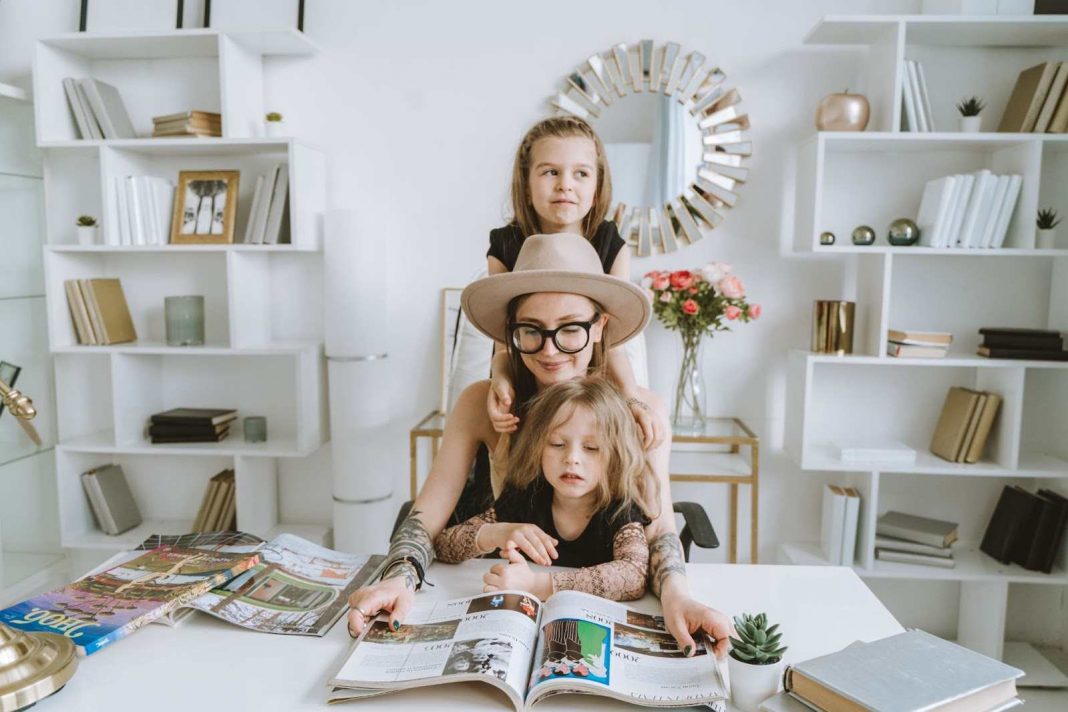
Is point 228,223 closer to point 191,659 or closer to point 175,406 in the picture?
point 175,406

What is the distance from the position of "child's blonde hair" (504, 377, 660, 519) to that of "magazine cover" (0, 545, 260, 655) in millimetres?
536

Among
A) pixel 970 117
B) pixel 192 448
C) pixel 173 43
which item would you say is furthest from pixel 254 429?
pixel 970 117

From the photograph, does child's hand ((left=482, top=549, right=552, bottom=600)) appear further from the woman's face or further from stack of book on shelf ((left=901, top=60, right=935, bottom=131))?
stack of book on shelf ((left=901, top=60, right=935, bottom=131))

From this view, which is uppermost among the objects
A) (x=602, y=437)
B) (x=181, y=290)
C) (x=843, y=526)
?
(x=181, y=290)

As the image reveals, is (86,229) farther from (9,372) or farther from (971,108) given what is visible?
(971,108)

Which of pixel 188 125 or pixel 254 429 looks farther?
pixel 254 429

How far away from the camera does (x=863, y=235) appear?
8.94 ft

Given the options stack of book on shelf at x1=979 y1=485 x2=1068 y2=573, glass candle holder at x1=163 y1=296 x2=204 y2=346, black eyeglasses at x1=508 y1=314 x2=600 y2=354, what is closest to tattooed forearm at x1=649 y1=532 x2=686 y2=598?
black eyeglasses at x1=508 y1=314 x2=600 y2=354

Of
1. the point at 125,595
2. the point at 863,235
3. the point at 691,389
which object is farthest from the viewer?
the point at 691,389

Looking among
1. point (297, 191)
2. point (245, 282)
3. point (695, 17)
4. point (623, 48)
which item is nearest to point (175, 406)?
point (245, 282)

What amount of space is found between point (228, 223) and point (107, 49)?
2.61 ft

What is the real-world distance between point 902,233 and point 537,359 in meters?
1.82

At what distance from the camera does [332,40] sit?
3.01 metres

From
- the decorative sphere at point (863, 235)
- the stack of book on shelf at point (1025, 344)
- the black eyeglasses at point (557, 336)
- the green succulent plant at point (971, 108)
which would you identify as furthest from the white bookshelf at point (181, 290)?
the stack of book on shelf at point (1025, 344)
